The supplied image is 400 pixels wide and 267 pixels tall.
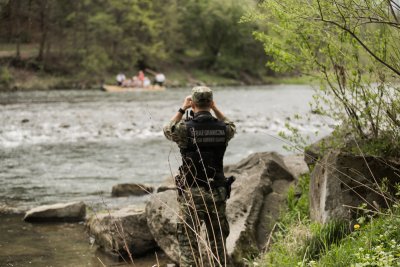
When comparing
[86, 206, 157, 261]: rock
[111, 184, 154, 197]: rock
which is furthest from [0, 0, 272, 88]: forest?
[86, 206, 157, 261]: rock

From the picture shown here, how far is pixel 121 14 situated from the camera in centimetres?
5997

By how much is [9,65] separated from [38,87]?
5.69 meters

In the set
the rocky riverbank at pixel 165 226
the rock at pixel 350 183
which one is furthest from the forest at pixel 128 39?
the rock at pixel 350 183

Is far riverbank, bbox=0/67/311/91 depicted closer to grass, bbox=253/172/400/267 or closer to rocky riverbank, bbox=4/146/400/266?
rocky riverbank, bbox=4/146/400/266

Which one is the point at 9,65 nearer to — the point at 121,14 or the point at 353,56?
the point at 121,14

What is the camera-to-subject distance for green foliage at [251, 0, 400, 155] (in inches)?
242

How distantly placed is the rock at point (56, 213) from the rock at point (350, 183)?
4.70 m

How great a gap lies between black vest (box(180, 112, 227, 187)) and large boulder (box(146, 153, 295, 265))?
119 centimetres

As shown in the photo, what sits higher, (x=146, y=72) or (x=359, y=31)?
(x=359, y=31)

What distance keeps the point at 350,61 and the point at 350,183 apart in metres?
1.51

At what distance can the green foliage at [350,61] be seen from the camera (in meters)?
6.16

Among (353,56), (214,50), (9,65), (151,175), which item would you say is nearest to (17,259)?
(353,56)

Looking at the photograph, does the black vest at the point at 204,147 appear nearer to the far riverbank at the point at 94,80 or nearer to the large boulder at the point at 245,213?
the large boulder at the point at 245,213

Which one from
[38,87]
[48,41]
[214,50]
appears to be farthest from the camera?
[214,50]
